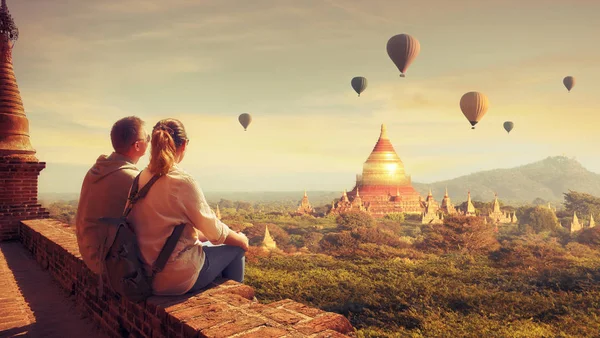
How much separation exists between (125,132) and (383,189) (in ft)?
187

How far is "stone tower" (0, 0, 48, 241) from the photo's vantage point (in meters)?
8.05

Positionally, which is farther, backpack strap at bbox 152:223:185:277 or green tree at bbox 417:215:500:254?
green tree at bbox 417:215:500:254

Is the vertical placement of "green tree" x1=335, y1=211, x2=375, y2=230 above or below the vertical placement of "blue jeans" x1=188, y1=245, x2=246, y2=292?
below

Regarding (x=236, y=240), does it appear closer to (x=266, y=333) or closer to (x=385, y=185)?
(x=266, y=333)

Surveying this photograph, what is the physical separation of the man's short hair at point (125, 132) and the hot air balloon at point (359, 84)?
45.3 metres

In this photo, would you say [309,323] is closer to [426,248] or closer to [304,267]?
[304,267]

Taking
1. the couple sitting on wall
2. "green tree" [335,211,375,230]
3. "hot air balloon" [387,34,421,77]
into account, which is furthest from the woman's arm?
"green tree" [335,211,375,230]

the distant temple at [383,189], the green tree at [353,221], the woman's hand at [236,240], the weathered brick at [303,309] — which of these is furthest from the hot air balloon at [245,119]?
the weathered brick at [303,309]

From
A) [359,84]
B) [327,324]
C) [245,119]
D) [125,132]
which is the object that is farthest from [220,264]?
[359,84]

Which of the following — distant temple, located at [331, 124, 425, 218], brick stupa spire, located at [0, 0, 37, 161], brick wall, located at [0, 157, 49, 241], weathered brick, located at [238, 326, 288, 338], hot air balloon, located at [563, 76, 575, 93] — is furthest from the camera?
distant temple, located at [331, 124, 425, 218]

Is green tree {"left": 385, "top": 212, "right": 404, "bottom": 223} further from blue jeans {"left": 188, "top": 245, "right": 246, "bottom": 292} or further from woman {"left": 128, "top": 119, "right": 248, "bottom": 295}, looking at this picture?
woman {"left": 128, "top": 119, "right": 248, "bottom": 295}

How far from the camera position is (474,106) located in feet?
128

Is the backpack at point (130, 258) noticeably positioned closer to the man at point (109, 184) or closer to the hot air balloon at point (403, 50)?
the man at point (109, 184)

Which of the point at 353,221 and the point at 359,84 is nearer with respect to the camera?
the point at 353,221
